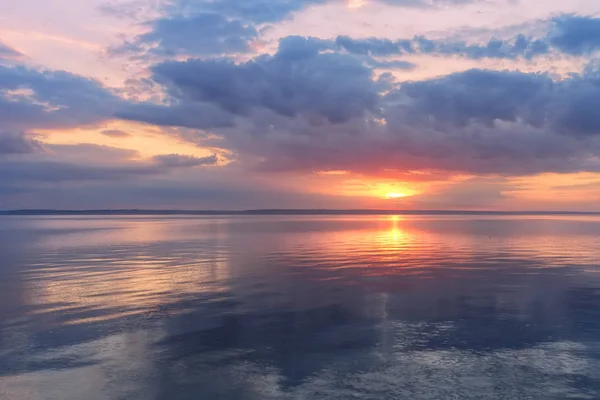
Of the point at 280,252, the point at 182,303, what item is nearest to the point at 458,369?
the point at 182,303

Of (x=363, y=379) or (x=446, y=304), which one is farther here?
(x=446, y=304)

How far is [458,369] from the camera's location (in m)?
16.5

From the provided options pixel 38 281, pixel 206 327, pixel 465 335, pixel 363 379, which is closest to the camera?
A: pixel 363 379

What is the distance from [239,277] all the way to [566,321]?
870 inches

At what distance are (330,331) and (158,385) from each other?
8.49 m

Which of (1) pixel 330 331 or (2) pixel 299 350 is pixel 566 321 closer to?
(1) pixel 330 331

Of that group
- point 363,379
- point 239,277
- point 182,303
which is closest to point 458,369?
point 363,379

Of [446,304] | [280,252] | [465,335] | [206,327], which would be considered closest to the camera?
[465,335]

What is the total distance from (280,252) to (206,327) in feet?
118

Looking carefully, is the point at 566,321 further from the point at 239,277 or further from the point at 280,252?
the point at 280,252

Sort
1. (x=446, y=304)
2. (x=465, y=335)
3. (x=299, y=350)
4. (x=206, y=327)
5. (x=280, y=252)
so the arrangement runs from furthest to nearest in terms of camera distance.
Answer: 1. (x=280, y=252)
2. (x=446, y=304)
3. (x=206, y=327)
4. (x=465, y=335)
5. (x=299, y=350)

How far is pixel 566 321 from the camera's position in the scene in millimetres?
23281

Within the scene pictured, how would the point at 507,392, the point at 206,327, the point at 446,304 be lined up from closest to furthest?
the point at 507,392
the point at 206,327
the point at 446,304

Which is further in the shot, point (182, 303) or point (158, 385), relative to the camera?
point (182, 303)
